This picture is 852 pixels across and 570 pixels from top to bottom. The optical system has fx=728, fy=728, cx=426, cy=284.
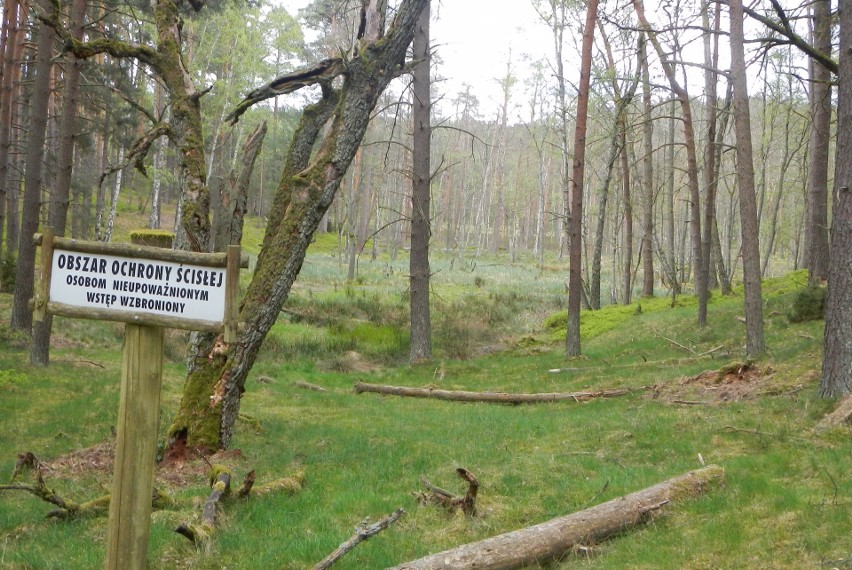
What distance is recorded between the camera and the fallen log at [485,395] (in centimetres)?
1236

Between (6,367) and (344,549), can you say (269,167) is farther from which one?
(344,549)

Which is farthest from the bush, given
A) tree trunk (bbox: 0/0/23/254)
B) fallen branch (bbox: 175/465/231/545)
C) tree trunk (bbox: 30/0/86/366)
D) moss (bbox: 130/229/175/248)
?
tree trunk (bbox: 0/0/23/254)

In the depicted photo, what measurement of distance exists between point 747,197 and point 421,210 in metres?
7.83

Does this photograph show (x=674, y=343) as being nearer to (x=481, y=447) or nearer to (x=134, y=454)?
(x=481, y=447)

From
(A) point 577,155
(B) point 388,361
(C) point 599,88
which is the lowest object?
(B) point 388,361

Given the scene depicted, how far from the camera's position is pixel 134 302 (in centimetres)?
422

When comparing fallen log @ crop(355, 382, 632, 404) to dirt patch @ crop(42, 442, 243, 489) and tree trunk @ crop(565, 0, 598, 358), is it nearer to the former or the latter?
tree trunk @ crop(565, 0, 598, 358)

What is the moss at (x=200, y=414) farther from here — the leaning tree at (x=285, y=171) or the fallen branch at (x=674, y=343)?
the fallen branch at (x=674, y=343)

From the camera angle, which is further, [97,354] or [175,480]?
[97,354]

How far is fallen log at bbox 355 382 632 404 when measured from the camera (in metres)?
12.4

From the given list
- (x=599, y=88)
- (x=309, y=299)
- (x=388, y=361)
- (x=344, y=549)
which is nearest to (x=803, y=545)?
(x=344, y=549)

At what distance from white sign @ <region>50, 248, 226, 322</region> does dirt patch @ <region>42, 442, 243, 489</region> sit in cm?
379

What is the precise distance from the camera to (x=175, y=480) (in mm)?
7641

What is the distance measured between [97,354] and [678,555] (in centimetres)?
1428
